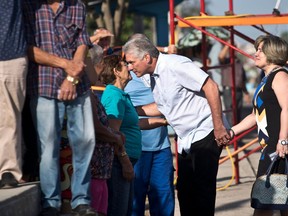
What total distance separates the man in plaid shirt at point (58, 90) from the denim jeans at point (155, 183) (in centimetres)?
262

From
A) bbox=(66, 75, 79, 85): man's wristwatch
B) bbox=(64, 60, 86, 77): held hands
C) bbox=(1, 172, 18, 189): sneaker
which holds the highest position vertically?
bbox=(64, 60, 86, 77): held hands

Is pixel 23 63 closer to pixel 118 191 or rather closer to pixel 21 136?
pixel 21 136

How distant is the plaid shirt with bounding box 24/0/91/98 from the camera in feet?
18.9

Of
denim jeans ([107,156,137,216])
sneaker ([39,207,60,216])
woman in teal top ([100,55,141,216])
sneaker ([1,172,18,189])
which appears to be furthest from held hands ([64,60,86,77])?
denim jeans ([107,156,137,216])

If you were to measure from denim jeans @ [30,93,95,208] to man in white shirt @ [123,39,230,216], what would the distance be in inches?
71.9

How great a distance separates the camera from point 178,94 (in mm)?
7691

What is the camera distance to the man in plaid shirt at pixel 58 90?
5.73 meters

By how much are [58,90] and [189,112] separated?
220 cm

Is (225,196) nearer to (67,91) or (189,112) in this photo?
(189,112)

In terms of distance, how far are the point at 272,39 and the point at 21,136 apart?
273 cm

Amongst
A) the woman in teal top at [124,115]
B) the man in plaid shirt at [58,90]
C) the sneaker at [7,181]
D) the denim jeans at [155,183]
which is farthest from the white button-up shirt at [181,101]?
the sneaker at [7,181]

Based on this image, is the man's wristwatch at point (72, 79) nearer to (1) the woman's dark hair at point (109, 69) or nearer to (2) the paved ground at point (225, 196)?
(2) the paved ground at point (225, 196)

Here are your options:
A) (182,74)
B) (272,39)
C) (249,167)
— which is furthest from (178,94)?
(249,167)

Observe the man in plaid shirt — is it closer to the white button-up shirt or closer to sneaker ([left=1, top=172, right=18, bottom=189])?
sneaker ([left=1, top=172, right=18, bottom=189])
